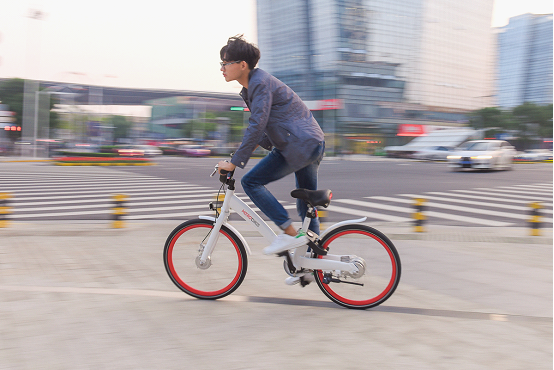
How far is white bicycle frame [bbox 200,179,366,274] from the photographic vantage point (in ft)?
11.9

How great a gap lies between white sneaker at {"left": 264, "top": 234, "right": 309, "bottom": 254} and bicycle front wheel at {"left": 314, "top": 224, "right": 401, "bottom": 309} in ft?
0.52

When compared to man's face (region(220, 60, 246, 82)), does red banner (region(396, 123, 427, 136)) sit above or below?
above

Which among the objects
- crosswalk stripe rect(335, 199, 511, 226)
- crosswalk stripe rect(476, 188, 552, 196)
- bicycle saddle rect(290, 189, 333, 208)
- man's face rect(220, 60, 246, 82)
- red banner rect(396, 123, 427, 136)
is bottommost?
crosswalk stripe rect(335, 199, 511, 226)

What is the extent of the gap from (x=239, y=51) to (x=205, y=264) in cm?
156

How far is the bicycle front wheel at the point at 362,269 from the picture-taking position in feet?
11.7

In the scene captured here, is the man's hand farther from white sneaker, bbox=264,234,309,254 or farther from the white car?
the white car

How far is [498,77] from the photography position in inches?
5054

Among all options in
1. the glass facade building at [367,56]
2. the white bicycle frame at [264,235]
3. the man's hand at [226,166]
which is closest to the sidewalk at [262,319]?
the white bicycle frame at [264,235]

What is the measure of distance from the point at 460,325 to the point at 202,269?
1.84 m

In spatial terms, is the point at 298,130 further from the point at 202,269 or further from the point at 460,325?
the point at 460,325

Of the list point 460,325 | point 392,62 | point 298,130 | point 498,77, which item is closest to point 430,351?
point 460,325

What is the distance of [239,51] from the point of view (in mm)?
3494

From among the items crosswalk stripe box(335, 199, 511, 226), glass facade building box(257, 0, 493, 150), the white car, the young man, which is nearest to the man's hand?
the young man

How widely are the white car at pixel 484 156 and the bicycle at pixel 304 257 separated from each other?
20.4 meters
